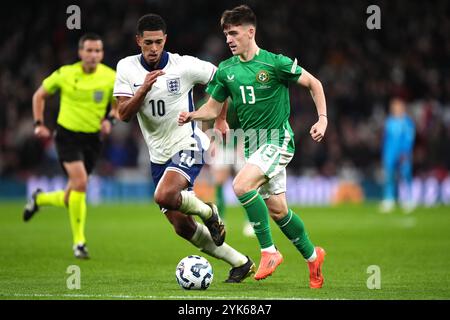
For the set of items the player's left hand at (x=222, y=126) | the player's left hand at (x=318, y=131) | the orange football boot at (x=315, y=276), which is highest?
the player's left hand at (x=318, y=131)

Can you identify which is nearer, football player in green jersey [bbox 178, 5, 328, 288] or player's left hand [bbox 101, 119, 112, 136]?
football player in green jersey [bbox 178, 5, 328, 288]

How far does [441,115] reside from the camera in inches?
968

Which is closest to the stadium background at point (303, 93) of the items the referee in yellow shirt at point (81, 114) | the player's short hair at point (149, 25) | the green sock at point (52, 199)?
the green sock at point (52, 199)

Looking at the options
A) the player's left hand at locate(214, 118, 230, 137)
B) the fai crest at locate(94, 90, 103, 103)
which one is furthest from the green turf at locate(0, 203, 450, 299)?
the fai crest at locate(94, 90, 103, 103)

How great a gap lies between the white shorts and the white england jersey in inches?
34.7

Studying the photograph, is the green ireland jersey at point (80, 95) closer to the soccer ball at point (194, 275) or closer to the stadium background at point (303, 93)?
the soccer ball at point (194, 275)

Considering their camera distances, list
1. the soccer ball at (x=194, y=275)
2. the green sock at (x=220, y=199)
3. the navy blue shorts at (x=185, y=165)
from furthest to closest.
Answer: the green sock at (x=220, y=199), the navy blue shorts at (x=185, y=165), the soccer ball at (x=194, y=275)

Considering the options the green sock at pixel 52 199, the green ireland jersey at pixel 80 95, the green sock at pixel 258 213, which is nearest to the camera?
the green sock at pixel 258 213

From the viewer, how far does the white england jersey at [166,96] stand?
8.60 metres

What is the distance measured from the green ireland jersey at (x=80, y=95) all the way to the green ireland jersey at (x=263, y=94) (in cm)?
353

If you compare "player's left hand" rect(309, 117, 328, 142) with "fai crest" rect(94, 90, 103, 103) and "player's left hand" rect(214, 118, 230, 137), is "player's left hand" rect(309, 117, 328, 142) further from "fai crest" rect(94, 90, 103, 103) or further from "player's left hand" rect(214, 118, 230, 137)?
"fai crest" rect(94, 90, 103, 103)

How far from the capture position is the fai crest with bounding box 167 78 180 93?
28.4ft
